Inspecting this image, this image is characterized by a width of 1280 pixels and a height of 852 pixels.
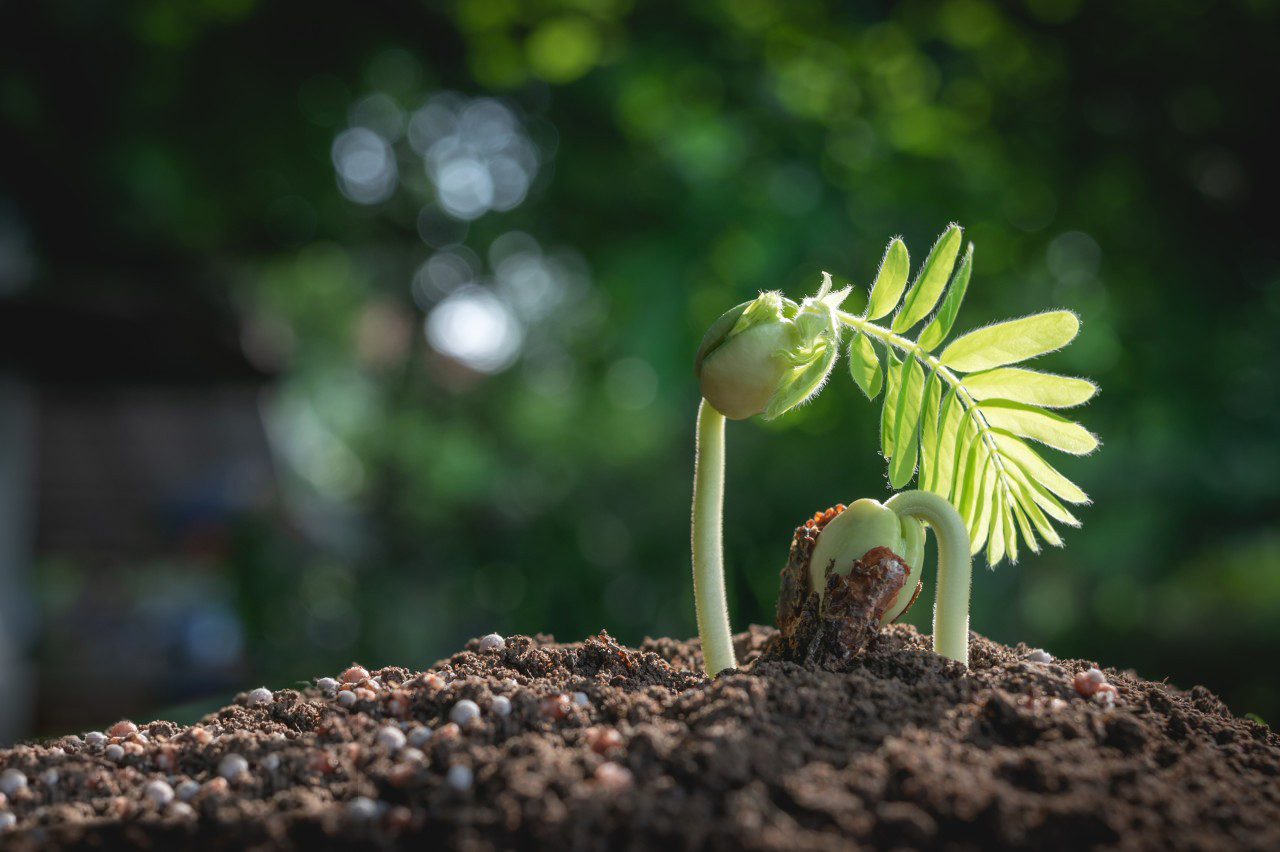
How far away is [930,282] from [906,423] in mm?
135

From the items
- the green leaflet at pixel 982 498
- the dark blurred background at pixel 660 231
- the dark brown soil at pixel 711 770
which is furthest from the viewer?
the dark blurred background at pixel 660 231

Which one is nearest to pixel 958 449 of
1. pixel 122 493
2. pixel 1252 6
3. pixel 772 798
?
pixel 772 798

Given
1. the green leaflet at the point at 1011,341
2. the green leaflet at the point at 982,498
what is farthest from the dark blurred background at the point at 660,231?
the green leaflet at the point at 1011,341

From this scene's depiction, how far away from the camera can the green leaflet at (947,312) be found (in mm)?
854

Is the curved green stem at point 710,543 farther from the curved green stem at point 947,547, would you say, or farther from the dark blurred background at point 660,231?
the dark blurred background at point 660,231

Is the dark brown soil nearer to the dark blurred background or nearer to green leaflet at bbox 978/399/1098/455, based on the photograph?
green leaflet at bbox 978/399/1098/455

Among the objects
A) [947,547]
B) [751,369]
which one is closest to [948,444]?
[947,547]

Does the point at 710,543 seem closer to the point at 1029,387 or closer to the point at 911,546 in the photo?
the point at 911,546

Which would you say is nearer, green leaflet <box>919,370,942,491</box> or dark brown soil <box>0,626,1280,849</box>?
dark brown soil <box>0,626,1280,849</box>

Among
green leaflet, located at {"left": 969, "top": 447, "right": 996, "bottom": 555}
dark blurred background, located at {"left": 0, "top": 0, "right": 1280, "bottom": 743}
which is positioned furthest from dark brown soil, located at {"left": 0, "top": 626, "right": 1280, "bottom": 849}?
dark blurred background, located at {"left": 0, "top": 0, "right": 1280, "bottom": 743}

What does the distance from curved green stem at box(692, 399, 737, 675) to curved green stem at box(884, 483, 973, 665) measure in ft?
0.52

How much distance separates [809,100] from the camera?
294 cm

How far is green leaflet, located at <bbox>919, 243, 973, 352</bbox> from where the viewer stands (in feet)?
2.80

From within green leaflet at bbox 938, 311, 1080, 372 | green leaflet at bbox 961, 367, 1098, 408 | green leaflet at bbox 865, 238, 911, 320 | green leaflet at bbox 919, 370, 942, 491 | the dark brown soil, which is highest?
green leaflet at bbox 865, 238, 911, 320
